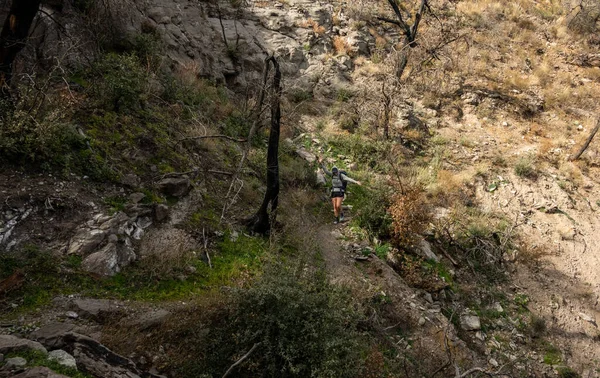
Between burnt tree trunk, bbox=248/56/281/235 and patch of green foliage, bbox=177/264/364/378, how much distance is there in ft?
8.88

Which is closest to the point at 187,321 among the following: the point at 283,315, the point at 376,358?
the point at 283,315

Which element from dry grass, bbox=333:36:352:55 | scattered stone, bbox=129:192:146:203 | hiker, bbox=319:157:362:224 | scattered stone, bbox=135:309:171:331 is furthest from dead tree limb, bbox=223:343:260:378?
dry grass, bbox=333:36:352:55

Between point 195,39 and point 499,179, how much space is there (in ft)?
38.5

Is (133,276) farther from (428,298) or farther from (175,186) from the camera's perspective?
(428,298)

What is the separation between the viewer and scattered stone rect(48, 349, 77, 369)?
345 centimetres

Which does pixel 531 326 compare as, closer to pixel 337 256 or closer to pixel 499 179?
pixel 337 256

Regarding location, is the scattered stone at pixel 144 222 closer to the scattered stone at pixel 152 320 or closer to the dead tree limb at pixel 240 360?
the scattered stone at pixel 152 320

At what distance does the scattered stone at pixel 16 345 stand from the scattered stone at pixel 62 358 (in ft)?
0.29

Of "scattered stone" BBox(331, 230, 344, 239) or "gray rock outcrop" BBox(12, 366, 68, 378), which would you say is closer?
"gray rock outcrop" BBox(12, 366, 68, 378)

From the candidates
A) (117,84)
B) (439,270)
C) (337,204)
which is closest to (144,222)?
(117,84)

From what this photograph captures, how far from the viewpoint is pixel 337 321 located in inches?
178

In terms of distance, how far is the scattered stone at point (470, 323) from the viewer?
24.4ft

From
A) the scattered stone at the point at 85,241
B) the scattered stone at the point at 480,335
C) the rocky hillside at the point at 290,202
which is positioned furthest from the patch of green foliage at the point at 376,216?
the scattered stone at the point at 85,241

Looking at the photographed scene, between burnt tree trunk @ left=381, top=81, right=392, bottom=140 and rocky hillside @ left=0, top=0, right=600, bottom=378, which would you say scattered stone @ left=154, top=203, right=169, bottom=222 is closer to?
rocky hillside @ left=0, top=0, right=600, bottom=378
